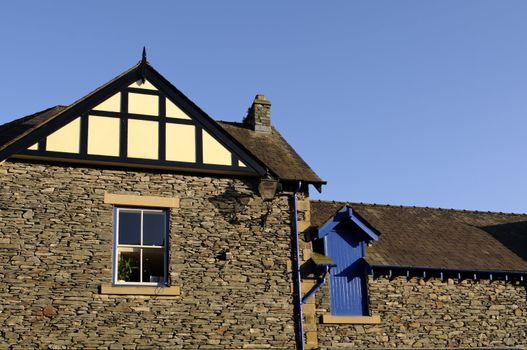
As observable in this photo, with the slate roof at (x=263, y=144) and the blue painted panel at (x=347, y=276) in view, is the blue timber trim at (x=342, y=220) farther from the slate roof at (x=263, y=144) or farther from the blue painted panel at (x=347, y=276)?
the slate roof at (x=263, y=144)

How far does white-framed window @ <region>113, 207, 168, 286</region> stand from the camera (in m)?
12.7

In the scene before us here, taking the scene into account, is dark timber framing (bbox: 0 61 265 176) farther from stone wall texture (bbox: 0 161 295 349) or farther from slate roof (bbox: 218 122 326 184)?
slate roof (bbox: 218 122 326 184)

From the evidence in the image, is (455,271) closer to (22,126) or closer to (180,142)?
(180,142)

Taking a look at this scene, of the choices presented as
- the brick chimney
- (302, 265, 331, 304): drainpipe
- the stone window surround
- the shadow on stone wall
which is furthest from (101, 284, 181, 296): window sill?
the brick chimney

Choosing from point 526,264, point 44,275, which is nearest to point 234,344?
point 44,275

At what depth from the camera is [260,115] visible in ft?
55.0

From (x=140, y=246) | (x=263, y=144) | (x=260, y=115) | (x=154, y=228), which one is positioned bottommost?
(x=140, y=246)

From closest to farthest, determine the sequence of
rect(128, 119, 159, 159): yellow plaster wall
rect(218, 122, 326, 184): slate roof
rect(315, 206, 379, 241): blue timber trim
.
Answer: rect(128, 119, 159, 159): yellow plaster wall, rect(218, 122, 326, 184): slate roof, rect(315, 206, 379, 241): blue timber trim

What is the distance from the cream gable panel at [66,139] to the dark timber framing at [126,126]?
75mm

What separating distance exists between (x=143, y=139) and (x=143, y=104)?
799 millimetres

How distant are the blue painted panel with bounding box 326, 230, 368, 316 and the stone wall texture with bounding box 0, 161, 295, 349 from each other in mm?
2069

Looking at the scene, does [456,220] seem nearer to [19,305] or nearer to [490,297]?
[490,297]

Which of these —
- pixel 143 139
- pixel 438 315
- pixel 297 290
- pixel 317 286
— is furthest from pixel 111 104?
pixel 438 315

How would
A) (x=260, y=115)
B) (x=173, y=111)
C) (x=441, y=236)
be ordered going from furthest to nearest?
(x=441, y=236)
(x=260, y=115)
(x=173, y=111)
